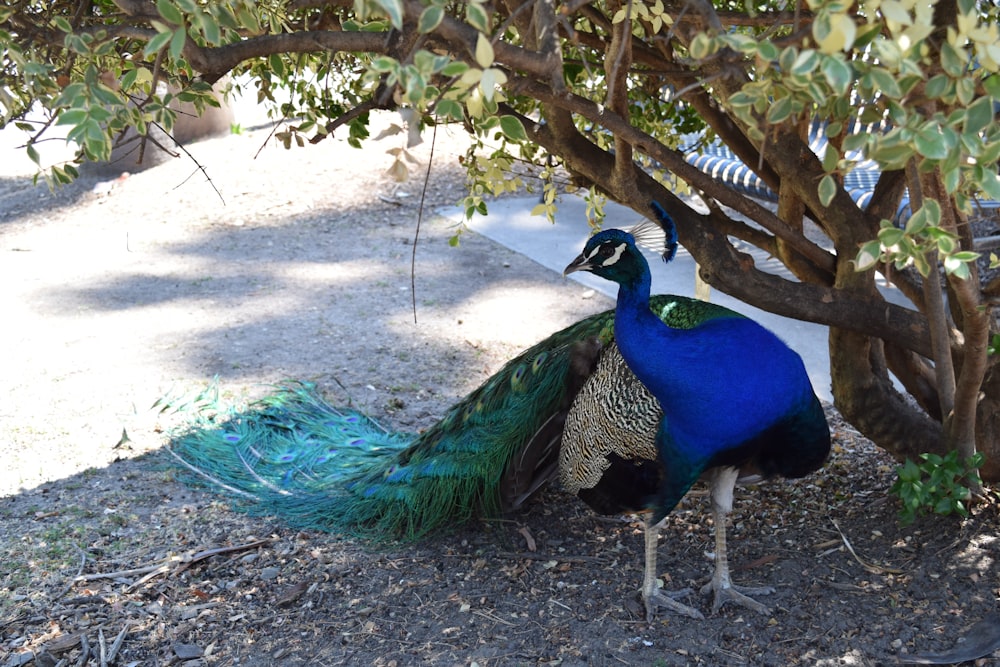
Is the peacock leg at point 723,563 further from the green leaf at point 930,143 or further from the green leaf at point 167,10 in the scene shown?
the green leaf at point 167,10

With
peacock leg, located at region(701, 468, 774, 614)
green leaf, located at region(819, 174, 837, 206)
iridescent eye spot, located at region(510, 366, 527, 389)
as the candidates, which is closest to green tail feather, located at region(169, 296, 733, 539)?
iridescent eye spot, located at region(510, 366, 527, 389)

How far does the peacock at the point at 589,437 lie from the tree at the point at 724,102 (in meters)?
0.35

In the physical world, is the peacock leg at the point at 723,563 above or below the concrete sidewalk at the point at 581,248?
above

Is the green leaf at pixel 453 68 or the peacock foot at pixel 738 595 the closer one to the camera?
the green leaf at pixel 453 68

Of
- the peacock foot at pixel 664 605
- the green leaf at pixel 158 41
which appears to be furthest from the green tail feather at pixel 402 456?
the green leaf at pixel 158 41

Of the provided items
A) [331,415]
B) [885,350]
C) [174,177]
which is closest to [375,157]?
[174,177]

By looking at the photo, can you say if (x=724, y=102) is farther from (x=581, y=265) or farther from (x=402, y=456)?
(x=402, y=456)

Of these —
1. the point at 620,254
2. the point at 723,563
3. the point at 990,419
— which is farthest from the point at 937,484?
the point at 620,254

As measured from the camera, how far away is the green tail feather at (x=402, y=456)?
3.09 m

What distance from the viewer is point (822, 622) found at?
8.76 feet

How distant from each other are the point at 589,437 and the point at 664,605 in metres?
0.53

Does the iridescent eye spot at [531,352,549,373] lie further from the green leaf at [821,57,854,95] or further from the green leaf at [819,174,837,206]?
the green leaf at [821,57,854,95]

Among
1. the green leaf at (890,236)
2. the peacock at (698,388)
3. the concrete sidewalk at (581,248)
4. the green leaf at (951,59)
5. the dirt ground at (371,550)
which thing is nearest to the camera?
the green leaf at (951,59)

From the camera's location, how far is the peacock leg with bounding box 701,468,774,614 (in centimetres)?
277
